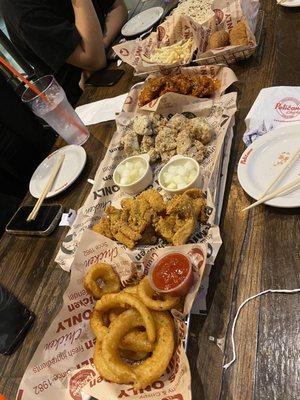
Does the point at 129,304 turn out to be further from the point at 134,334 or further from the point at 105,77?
the point at 105,77

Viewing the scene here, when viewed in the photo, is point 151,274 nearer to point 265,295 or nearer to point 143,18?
point 265,295

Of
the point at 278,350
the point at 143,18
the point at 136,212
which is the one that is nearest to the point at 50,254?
the point at 136,212

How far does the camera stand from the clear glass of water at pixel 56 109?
2.57 m

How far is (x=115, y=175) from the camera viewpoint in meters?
2.20

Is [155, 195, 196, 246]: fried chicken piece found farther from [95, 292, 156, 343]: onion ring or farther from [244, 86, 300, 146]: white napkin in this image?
[244, 86, 300, 146]: white napkin

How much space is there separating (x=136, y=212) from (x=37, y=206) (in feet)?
2.34

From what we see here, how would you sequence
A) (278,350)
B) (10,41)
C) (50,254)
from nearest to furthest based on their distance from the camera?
(278,350)
(50,254)
(10,41)

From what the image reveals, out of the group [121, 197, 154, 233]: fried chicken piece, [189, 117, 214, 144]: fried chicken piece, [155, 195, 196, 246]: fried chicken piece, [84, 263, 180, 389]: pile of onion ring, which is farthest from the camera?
[189, 117, 214, 144]: fried chicken piece

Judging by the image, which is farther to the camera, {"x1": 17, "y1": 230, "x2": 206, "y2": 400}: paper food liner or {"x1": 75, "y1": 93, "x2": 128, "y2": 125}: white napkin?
{"x1": 75, "y1": 93, "x2": 128, "y2": 125}: white napkin

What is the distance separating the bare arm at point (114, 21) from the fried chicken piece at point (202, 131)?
1.84 meters

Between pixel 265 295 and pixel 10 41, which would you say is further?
pixel 10 41

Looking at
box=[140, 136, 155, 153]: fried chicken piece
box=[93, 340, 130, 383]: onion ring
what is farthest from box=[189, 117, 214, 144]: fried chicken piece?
box=[93, 340, 130, 383]: onion ring

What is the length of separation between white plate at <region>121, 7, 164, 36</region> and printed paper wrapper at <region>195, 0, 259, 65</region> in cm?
76

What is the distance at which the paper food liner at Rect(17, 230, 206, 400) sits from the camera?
1391 mm
